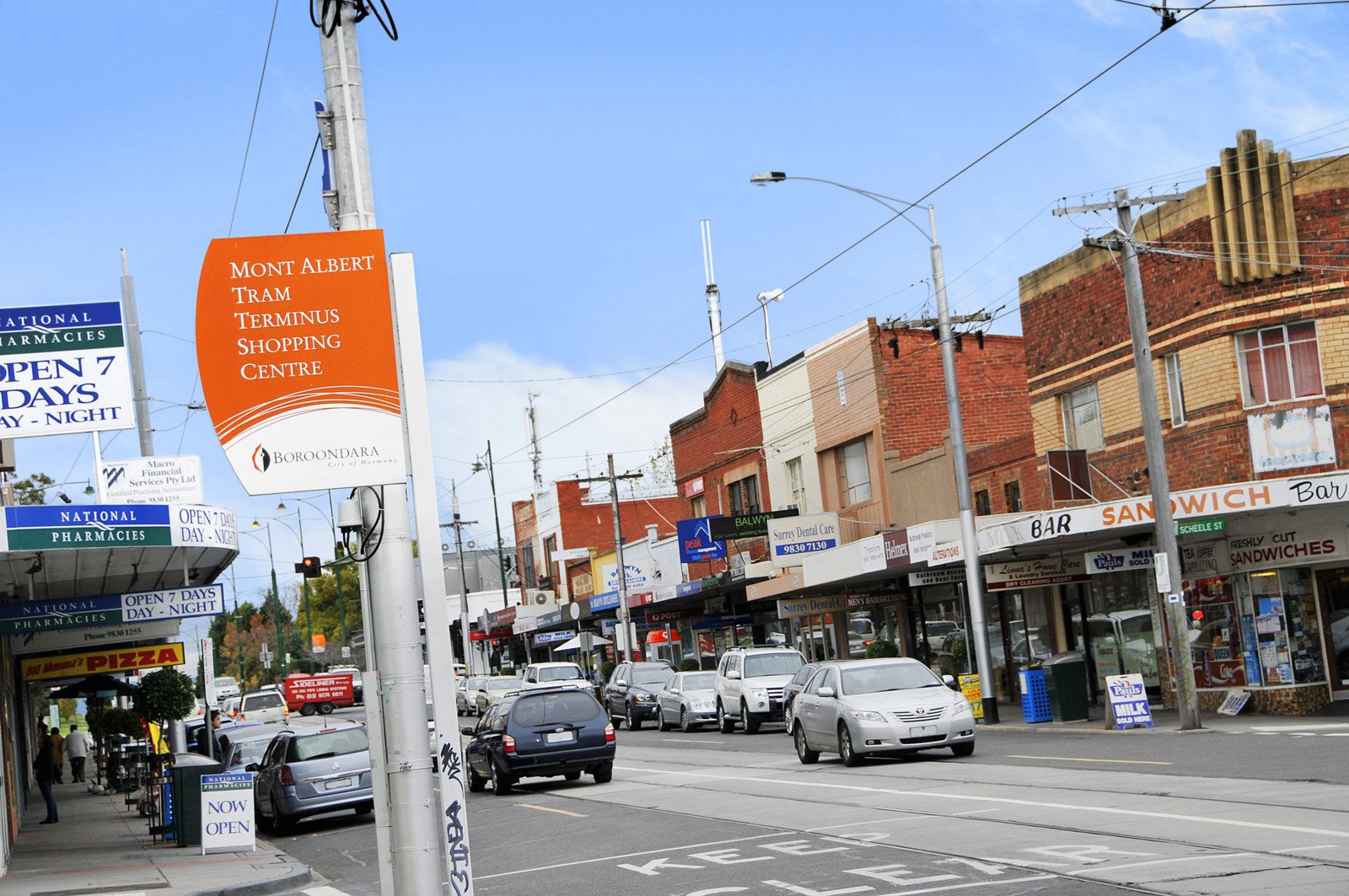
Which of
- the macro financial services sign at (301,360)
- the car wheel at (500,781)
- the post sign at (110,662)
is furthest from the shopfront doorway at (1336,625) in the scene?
the macro financial services sign at (301,360)

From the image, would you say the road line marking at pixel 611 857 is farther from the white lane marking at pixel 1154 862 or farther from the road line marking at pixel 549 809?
the road line marking at pixel 549 809

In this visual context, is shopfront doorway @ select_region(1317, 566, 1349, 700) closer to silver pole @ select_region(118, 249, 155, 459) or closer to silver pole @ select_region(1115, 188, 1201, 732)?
silver pole @ select_region(1115, 188, 1201, 732)

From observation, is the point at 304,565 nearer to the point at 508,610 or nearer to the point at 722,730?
the point at 722,730

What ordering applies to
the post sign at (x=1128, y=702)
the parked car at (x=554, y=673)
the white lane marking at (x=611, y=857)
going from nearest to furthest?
1. the white lane marking at (x=611, y=857)
2. the post sign at (x=1128, y=702)
3. the parked car at (x=554, y=673)

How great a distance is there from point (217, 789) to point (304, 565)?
565 cm

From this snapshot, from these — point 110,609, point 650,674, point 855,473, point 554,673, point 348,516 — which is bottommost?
point 650,674

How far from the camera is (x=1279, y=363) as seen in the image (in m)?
26.8

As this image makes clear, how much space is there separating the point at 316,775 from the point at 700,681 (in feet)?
58.5

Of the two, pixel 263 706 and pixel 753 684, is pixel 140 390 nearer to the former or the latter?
pixel 753 684

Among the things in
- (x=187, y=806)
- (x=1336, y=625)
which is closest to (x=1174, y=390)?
(x=1336, y=625)

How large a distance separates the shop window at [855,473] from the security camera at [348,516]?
114ft

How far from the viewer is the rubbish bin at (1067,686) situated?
28688mm

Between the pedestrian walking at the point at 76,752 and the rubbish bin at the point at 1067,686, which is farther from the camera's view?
the pedestrian walking at the point at 76,752

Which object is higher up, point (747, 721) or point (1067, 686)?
point (1067, 686)
